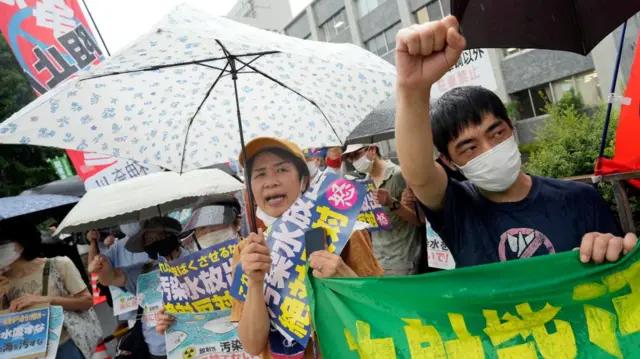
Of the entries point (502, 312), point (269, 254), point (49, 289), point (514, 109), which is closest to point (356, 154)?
point (269, 254)

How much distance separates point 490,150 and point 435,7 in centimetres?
1939

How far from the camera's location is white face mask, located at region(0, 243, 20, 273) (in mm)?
3123

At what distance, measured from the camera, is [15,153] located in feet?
42.8

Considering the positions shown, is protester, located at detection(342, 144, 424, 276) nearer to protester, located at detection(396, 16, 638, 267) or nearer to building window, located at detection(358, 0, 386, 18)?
protester, located at detection(396, 16, 638, 267)

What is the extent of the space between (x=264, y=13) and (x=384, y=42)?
69.2ft

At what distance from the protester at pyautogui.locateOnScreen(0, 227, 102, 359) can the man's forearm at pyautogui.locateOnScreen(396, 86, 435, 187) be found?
2.96 metres

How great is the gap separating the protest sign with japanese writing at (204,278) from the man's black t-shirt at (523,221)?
51.5 inches

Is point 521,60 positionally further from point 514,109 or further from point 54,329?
point 54,329

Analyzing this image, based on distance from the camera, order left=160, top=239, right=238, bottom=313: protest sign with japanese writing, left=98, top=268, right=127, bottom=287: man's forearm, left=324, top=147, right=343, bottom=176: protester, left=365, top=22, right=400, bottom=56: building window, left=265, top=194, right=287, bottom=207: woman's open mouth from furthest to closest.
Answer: left=365, top=22, right=400, bottom=56: building window
left=324, top=147, right=343, bottom=176: protester
left=98, top=268, right=127, bottom=287: man's forearm
left=160, top=239, right=238, bottom=313: protest sign with japanese writing
left=265, top=194, right=287, bottom=207: woman's open mouth

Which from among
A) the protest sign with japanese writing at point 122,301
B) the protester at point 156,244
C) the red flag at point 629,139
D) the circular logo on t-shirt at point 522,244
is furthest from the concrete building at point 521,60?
the protest sign with japanese writing at point 122,301

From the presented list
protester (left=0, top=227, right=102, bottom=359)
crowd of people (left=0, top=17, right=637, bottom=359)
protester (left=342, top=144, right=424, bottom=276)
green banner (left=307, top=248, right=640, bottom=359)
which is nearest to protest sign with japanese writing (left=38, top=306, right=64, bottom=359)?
protester (left=0, top=227, right=102, bottom=359)

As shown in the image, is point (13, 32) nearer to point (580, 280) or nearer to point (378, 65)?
point (378, 65)

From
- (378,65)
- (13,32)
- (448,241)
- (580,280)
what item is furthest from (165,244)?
(13,32)

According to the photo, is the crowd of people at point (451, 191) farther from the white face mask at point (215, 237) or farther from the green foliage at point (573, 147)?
the green foliage at point (573, 147)
